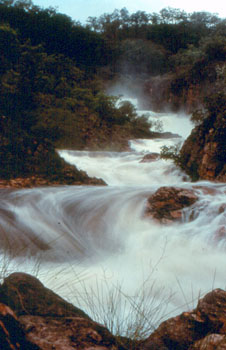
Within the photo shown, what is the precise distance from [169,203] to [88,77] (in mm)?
17872

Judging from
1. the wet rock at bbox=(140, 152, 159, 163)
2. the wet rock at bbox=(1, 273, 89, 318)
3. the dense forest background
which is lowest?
the wet rock at bbox=(1, 273, 89, 318)

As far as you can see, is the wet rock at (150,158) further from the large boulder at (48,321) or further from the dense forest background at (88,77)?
the large boulder at (48,321)

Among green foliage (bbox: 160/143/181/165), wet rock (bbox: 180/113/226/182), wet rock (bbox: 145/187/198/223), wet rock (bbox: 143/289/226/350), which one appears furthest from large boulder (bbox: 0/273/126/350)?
green foliage (bbox: 160/143/181/165)

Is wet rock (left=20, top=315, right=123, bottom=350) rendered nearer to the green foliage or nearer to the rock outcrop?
the rock outcrop

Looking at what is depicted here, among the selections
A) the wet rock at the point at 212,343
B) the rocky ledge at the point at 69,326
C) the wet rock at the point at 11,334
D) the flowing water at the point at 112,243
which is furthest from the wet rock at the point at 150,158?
the wet rock at the point at 11,334

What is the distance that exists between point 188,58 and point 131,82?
231 inches

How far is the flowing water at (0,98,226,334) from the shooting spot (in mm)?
3178

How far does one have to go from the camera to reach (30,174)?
26.0ft

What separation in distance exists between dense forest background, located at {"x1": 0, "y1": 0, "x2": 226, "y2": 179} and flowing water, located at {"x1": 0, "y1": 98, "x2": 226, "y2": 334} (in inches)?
95.5

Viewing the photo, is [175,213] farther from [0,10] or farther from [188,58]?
[0,10]

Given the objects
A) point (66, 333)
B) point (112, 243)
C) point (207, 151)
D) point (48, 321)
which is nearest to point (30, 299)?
point (48, 321)

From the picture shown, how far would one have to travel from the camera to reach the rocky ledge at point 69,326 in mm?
1584

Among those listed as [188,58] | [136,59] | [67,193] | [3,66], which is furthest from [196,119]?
[136,59]

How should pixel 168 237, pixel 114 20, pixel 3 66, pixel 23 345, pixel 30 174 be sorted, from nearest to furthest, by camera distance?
pixel 23 345, pixel 168 237, pixel 30 174, pixel 3 66, pixel 114 20
